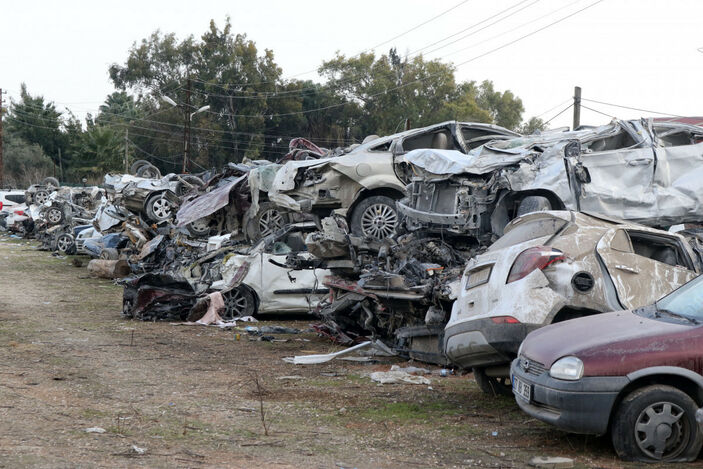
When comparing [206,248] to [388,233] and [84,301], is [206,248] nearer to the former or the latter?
[84,301]

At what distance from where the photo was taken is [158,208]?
23875 mm

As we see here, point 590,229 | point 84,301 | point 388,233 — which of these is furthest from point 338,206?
point 590,229

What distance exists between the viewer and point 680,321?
5.96 meters

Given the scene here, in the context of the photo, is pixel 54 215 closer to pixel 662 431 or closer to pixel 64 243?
pixel 64 243

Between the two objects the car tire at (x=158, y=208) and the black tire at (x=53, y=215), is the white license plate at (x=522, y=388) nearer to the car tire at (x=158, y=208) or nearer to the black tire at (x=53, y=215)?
the car tire at (x=158, y=208)

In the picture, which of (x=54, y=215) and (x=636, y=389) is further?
(x=54, y=215)

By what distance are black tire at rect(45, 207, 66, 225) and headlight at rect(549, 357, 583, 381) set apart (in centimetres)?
2916

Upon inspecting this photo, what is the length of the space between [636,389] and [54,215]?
30.4 metres

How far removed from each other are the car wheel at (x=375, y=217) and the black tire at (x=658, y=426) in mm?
8816

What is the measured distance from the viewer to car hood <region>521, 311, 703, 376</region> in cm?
566

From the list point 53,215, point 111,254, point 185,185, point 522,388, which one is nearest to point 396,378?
point 522,388

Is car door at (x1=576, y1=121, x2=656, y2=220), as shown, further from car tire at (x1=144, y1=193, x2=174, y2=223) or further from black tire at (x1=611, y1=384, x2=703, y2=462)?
car tire at (x1=144, y1=193, x2=174, y2=223)

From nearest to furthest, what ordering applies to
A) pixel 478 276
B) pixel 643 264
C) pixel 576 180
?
pixel 643 264 → pixel 478 276 → pixel 576 180

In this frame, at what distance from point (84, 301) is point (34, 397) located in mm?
9115
